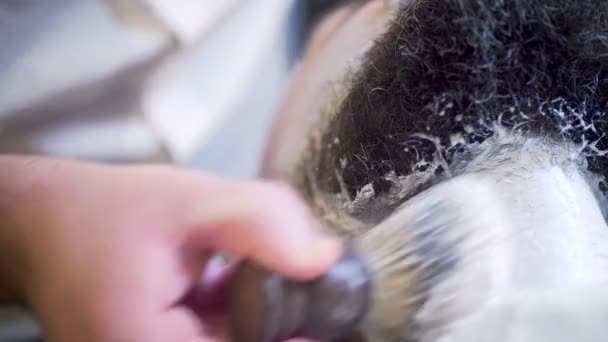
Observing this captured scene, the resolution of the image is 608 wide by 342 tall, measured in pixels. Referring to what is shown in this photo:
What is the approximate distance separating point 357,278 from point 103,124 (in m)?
0.16

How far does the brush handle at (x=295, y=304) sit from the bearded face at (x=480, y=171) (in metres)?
0.01

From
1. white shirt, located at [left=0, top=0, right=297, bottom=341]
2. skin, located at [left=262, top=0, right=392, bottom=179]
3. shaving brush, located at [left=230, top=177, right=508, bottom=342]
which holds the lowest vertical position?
shaving brush, located at [left=230, top=177, right=508, bottom=342]

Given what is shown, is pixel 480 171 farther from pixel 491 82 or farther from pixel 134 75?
pixel 134 75

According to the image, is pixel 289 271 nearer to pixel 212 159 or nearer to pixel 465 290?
pixel 465 290

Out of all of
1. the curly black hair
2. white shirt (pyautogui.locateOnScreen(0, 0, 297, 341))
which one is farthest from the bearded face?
white shirt (pyautogui.locateOnScreen(0, 0, 297, 341))

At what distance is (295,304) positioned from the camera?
19 cm

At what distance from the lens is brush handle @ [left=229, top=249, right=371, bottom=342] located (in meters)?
0.18

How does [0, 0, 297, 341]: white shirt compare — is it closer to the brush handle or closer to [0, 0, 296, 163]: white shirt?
[0, 0, 296, 163]: white shirt

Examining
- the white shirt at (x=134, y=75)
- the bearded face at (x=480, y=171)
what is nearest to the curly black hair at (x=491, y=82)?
the bearded face at (x=480, y=171)

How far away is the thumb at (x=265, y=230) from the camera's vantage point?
0.19 metres

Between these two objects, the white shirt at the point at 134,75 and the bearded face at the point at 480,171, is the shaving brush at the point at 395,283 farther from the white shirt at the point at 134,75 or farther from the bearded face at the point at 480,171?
the white shirt at the point at 134,75

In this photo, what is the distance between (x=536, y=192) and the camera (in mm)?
213

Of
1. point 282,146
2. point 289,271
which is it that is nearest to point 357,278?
point 289,271

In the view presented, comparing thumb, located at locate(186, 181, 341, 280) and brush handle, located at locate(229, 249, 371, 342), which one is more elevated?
thumb, located at locate(186, 181, 341, 280)
